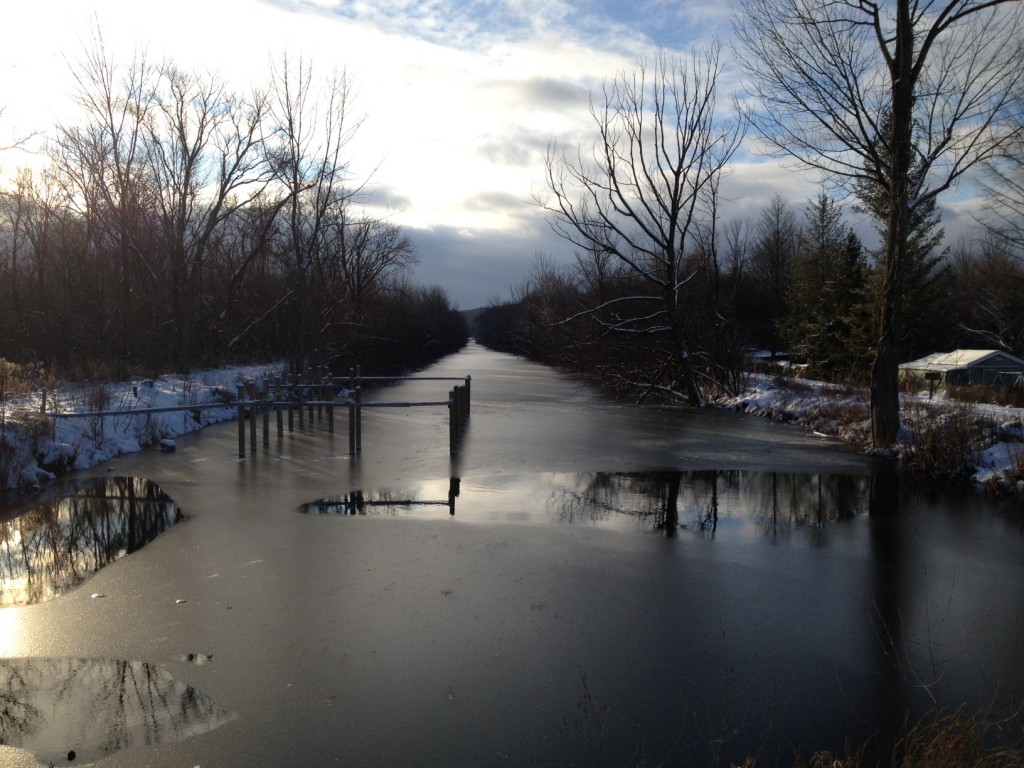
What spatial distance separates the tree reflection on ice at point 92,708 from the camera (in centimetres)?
393

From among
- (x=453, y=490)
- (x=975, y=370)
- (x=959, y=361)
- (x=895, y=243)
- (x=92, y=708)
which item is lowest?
(x=92, y=708)

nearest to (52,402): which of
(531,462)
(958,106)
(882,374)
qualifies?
(531,462)

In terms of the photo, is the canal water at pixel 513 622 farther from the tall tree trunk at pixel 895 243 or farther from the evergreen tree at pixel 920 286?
the evergreen tree at pixel 920 286

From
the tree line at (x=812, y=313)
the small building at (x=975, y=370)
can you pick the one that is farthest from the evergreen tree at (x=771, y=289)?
the small building at (x=975, y=370)

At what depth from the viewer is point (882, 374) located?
44.9 ft

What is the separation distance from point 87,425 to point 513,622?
35.4 feet

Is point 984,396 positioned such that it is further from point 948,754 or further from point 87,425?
point 87,425

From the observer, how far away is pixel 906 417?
14.4 meters

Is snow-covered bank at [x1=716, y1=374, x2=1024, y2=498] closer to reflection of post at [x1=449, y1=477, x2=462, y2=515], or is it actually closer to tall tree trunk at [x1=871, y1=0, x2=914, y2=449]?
tall tree trunk at [x1=871, y1=0, x2=914, y2=449]

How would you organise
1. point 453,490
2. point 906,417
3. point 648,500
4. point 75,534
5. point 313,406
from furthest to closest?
point 313,406 < point 906,417 < point 453,490 < point 648,500 < point 75,534

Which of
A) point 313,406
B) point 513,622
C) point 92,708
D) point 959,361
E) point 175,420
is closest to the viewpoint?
point 92,708

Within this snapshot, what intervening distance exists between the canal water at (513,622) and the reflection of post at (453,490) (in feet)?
0.33

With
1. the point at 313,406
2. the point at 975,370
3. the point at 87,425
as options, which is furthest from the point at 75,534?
the point at 975,370

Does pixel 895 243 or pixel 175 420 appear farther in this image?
pixel 175 420
